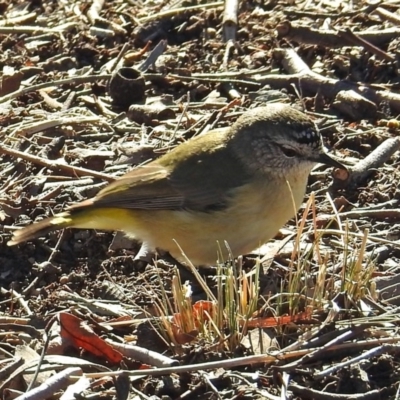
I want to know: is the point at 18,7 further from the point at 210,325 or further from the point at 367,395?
the point at 367,395

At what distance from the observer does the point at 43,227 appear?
675 cm

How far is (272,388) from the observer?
4855mm

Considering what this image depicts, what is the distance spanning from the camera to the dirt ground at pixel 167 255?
4980mm

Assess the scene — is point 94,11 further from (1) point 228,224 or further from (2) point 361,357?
(2) point 361,357

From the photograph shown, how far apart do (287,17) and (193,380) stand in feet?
16.4

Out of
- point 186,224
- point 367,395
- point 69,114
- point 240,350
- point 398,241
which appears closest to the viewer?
point 367,395

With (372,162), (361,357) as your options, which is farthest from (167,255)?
(361,357)

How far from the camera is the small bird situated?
6.61 meters

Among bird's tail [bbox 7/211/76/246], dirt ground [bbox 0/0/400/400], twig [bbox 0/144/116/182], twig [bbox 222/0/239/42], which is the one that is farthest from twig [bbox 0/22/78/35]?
Answer: bird's tail [bbox 7/211/76/246]

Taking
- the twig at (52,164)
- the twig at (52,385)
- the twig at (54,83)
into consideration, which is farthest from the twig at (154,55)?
the twig at (52,385)

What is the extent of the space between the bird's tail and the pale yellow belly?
1.65 ft

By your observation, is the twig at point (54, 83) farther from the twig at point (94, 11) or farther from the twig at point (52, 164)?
the twig at point (94, 11)

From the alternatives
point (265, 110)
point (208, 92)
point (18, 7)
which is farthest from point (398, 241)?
point (18, 7)

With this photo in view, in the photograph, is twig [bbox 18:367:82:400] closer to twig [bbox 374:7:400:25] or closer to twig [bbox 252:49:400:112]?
twig [bbox 252:49:400:112]
